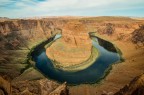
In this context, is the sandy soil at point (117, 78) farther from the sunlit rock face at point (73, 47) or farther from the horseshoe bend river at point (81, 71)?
the sunlit rock face at point (73, 47)

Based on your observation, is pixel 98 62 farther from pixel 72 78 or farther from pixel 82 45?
pixel 72 78

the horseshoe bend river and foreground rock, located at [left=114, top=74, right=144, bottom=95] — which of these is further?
the horseshoe bend river

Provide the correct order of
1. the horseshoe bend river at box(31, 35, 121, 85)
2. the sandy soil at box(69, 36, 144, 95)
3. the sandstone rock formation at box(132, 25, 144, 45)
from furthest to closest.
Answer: the sandstone rock formation at box(132, 25, 144, 45) < the horseshoe bend river at box(31, 35, 121, 85) < the sandy soil at box(69, 36, 144, 95)

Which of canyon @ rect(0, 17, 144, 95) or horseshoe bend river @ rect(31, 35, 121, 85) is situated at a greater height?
canyon @ rect(0, 17, 144, 95)

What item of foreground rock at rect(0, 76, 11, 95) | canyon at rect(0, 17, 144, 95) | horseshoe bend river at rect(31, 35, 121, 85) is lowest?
horseshoe bend river at rect(31, 35, 121, 85)

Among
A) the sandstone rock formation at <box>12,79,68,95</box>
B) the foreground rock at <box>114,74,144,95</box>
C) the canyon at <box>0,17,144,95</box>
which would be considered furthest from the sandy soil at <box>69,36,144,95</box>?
the sandstone rock formation at <box>12,79,68,95</box>

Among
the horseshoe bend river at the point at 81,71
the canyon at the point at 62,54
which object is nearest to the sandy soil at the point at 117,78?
the canyon at the point at 62,54

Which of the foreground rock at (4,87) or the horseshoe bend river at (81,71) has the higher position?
the foreground rock at (4,87)

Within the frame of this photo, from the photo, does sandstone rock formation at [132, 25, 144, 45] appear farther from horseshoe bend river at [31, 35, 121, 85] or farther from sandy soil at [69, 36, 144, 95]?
horseshoe bend river at [31, 35, 121, 85]

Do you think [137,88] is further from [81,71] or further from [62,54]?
[62,54]

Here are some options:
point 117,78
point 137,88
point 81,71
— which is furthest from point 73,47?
point 137,88
